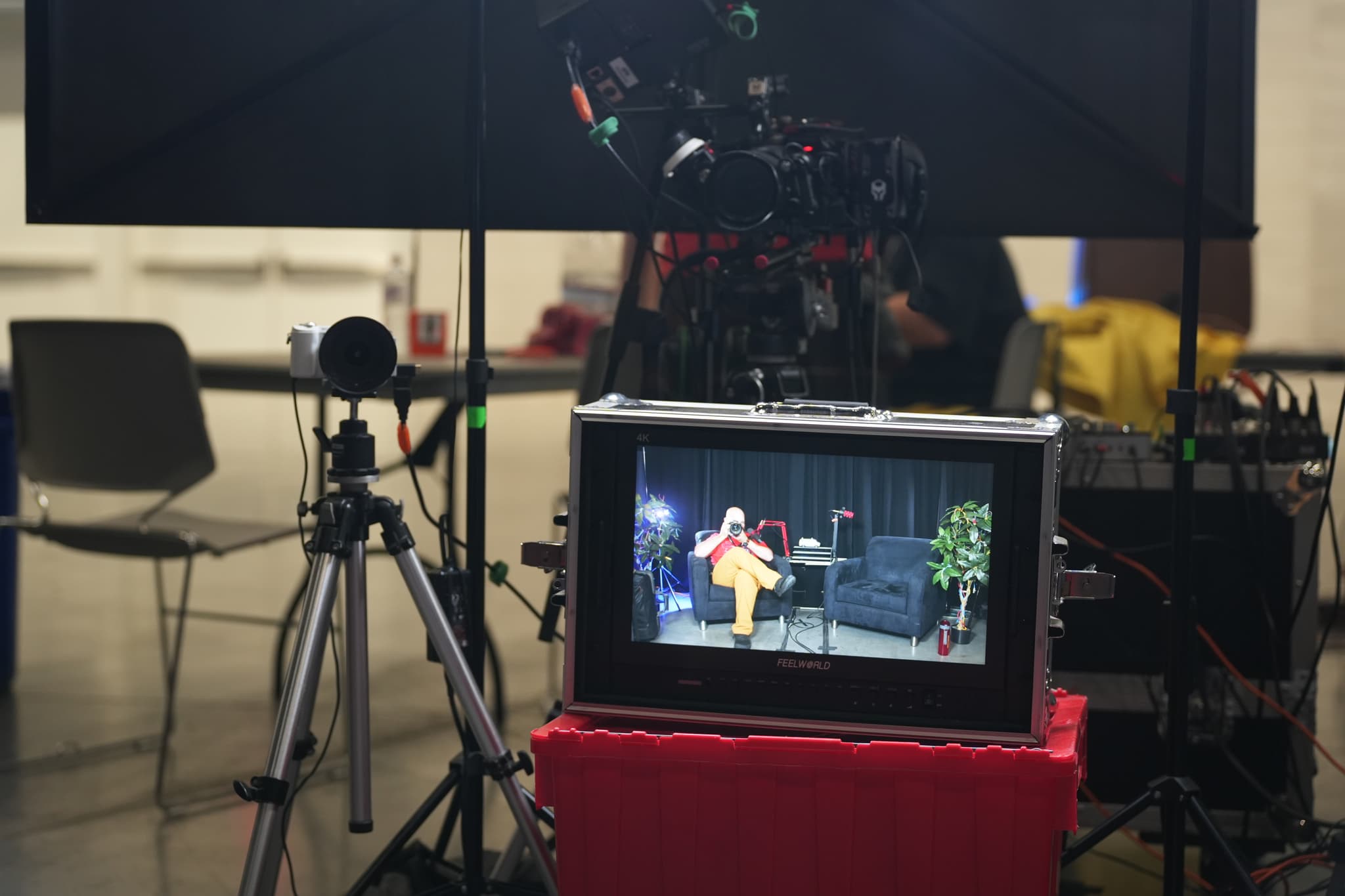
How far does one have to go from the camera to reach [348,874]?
2.07 metres

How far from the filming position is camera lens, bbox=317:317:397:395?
63.1 inches

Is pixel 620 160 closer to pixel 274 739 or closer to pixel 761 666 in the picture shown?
pixel 761 666

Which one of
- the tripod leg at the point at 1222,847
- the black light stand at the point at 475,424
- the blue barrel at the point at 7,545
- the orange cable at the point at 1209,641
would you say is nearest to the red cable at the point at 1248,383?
the orange cable at the point at 1209,641

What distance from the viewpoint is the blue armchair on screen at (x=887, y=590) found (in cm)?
143

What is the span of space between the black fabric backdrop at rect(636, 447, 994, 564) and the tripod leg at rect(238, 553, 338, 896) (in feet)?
1.35

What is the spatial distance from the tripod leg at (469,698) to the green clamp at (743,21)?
0.77 metres

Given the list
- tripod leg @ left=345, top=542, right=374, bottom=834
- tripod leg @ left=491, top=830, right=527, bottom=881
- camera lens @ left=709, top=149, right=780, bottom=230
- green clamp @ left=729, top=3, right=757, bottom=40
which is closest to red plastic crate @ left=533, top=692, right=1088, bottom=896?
tripod leg @ left=345, top=542, right=374, bottom=834

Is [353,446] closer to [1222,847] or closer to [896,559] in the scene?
[896,559]

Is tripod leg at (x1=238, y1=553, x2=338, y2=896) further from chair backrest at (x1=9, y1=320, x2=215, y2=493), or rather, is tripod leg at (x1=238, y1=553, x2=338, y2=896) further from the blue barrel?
the blue barrel

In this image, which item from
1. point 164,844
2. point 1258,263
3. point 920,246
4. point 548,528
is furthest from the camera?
point 1258,263

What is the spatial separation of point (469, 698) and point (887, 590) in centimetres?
55

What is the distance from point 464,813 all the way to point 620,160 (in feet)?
2.89

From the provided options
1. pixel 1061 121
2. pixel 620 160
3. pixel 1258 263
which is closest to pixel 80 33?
pixel 620 160

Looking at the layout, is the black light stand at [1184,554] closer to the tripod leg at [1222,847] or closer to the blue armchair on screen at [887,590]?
the tripod leg at [1222,847]
